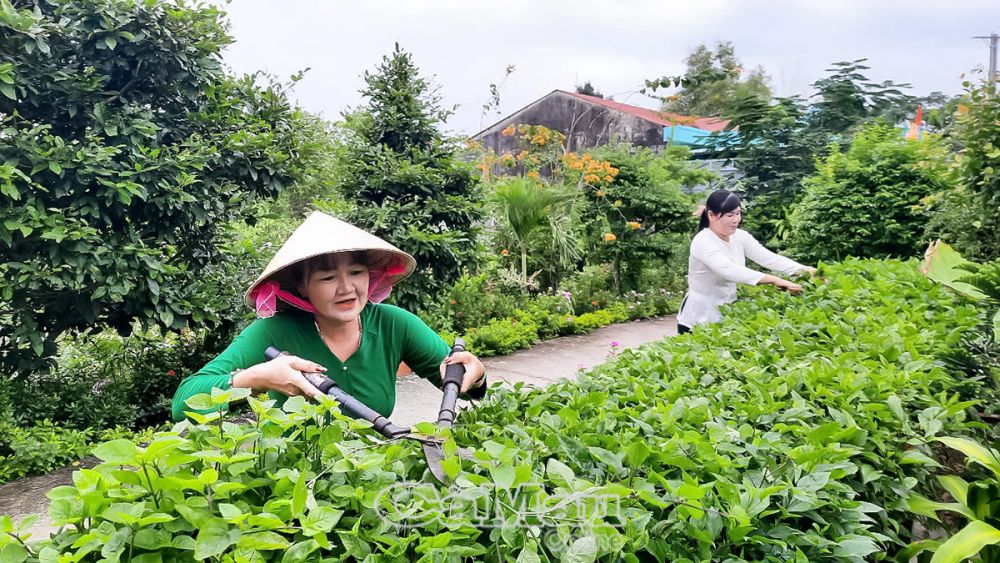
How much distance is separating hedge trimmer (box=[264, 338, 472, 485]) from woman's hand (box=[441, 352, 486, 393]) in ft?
0.08

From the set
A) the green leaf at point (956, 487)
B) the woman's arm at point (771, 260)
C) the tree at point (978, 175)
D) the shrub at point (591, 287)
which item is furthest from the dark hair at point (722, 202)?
the shrub at point (591, 287)

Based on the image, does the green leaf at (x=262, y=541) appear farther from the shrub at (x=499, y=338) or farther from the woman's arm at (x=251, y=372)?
the shrub at (x=499, y=338)

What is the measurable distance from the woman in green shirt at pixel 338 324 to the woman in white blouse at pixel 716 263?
2516 mm

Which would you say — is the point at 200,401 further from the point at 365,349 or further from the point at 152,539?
the point at 365,349

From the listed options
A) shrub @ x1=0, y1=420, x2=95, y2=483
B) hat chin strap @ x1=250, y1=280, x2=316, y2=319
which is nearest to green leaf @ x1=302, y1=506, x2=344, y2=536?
hat chin strap @ x1=250, y1=280, x2=316, y2=319

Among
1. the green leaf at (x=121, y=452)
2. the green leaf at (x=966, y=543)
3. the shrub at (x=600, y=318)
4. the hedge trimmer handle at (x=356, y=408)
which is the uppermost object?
the green leaf at (x=121, y=452)

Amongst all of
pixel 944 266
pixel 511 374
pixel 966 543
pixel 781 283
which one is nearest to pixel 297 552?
pixel 966 543

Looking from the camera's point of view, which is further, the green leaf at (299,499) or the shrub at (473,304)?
the shrub at (473,304)

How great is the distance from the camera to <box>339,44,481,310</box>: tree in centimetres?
632

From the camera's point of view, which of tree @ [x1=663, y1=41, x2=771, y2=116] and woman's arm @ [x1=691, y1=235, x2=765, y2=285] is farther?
tree @ [x1=663, y1=41, x2=771, y2=116]

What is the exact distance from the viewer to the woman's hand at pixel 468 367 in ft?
6.63

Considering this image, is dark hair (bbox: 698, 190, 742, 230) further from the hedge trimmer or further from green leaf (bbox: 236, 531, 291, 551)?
green leaf (bbox: 236, 531, 291, 551)

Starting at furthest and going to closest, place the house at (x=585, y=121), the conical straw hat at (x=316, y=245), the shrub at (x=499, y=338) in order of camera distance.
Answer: the house at (x=585, y=121)
the shrub at (x=499, y=338)
the conical straw hat at (x=316, y=245)

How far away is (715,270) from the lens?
14.3 feet
